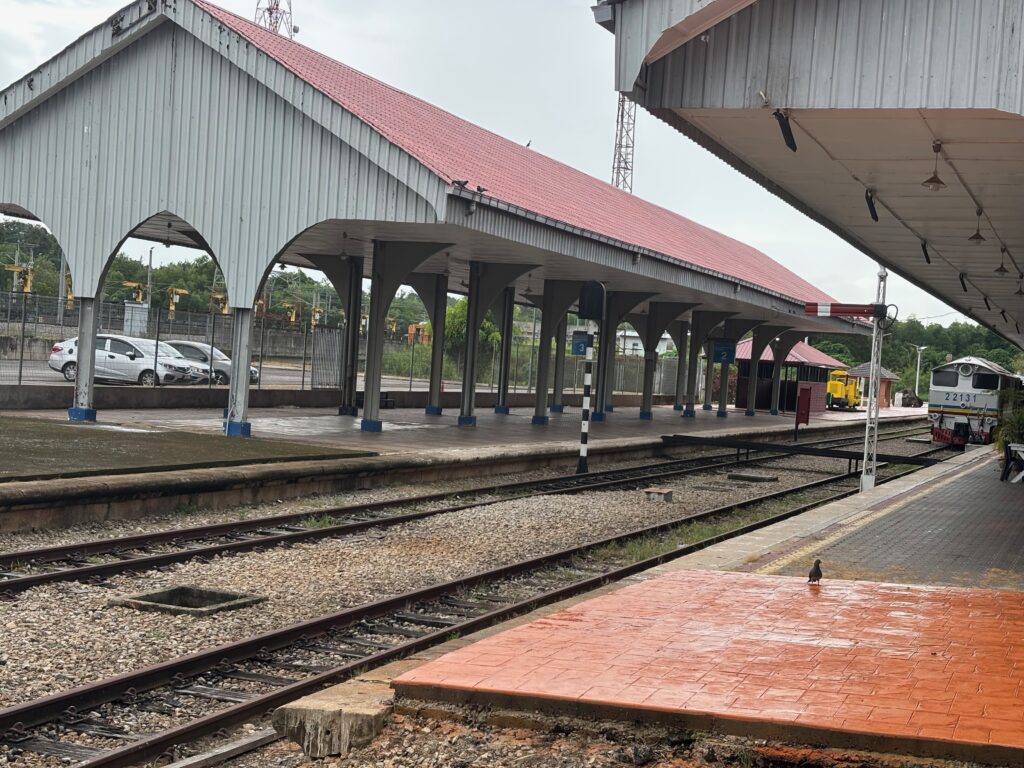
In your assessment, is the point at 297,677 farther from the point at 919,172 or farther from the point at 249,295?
the point at 249,295

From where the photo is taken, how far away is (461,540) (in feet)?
41.0

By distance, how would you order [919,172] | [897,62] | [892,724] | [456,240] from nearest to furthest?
1. [892,724]
2. [897,62]
3. [919,172]
4. [456,240]

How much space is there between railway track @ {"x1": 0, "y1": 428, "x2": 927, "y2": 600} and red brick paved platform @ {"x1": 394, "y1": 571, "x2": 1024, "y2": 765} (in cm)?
415

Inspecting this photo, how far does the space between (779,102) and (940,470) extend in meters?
15.9

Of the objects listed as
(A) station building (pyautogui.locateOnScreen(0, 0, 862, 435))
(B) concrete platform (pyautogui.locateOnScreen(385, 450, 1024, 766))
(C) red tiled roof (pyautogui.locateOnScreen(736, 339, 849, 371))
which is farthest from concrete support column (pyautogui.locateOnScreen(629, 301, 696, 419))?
(B) concrete platform (pyautogui.locateOnScreen(385, 450, 1024, 766))

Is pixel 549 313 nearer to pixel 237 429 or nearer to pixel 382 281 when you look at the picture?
pixel 382 281

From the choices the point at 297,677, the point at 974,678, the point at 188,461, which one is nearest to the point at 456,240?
the point at 188,461

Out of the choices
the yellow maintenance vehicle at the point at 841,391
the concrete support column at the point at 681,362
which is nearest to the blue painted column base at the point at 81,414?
the concrete support column at the point at 681,362

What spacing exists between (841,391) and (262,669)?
207 ft

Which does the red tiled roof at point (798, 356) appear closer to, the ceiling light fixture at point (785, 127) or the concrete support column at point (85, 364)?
the concrete support column at point (85, 364)

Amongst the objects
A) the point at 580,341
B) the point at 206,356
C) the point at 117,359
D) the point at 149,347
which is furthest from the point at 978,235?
the point at 206,356

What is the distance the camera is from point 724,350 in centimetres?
4512

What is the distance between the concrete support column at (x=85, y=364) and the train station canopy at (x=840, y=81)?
46.3 ft

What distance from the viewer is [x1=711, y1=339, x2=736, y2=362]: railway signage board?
45.1m
